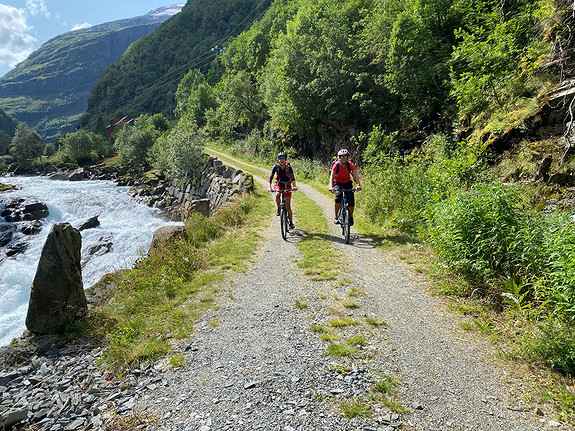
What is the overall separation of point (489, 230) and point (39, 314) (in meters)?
8.88

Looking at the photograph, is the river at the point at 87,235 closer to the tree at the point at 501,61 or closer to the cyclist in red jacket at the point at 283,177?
the cyclist in red jacket at the point at 283,177

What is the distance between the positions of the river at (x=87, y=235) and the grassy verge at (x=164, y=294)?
177cm

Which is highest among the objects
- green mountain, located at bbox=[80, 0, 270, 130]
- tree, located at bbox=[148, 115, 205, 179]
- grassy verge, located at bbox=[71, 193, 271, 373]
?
green mountain, located at bbox=[80, 0, 270, 130]

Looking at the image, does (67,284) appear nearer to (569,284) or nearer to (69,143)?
(569,284)

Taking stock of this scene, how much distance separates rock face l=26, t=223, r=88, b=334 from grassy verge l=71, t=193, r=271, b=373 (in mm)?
452

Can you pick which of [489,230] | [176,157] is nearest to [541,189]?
[489,230]

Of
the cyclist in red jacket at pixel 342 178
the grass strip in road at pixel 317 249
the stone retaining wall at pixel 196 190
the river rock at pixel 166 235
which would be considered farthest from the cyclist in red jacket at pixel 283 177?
the stone retaining wall at pixel 196 190

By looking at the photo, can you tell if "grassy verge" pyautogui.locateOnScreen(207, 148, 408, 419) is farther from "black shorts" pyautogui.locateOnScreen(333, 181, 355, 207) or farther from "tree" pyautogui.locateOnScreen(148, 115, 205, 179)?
"tree" pyautogui.locateOnScreen(148, 115, 205, 179)

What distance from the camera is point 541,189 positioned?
7.20 meters

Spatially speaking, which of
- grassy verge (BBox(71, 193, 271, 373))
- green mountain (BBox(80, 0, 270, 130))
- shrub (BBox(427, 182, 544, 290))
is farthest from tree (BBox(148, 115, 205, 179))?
green mountain (BBox(80, 0, 270, 130))

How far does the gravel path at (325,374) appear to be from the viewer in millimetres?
3039

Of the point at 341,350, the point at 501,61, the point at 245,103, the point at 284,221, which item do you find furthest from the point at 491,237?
the point at 245,103

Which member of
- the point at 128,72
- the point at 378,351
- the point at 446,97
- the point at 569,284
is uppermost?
the point at 128,72

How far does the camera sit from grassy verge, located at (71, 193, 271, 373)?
5.05 metres
